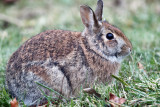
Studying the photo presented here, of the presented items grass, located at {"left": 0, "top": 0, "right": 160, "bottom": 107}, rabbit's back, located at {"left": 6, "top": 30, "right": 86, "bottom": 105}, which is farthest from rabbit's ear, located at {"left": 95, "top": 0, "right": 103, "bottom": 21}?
grass, located at {"left": 0, "top": 0, "right": 160, "bottom": 107}

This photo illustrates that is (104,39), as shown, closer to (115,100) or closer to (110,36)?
(110,36)

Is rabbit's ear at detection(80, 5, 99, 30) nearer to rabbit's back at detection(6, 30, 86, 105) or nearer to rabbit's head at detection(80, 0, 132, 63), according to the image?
rabbit's head at detection(80, 0, 132, 63)

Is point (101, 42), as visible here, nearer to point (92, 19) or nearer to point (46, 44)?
point (92, 19)

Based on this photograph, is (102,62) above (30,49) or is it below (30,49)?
below

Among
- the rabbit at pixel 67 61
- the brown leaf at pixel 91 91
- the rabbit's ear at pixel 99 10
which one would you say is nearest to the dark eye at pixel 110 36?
the rabbit at pixel 67 61

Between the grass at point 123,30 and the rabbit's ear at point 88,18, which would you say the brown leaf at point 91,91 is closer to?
the grass at point 123,30

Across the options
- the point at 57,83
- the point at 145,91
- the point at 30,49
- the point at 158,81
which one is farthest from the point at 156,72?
the point at 30,49

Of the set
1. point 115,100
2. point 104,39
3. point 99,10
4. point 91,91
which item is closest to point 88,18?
point 99,10
